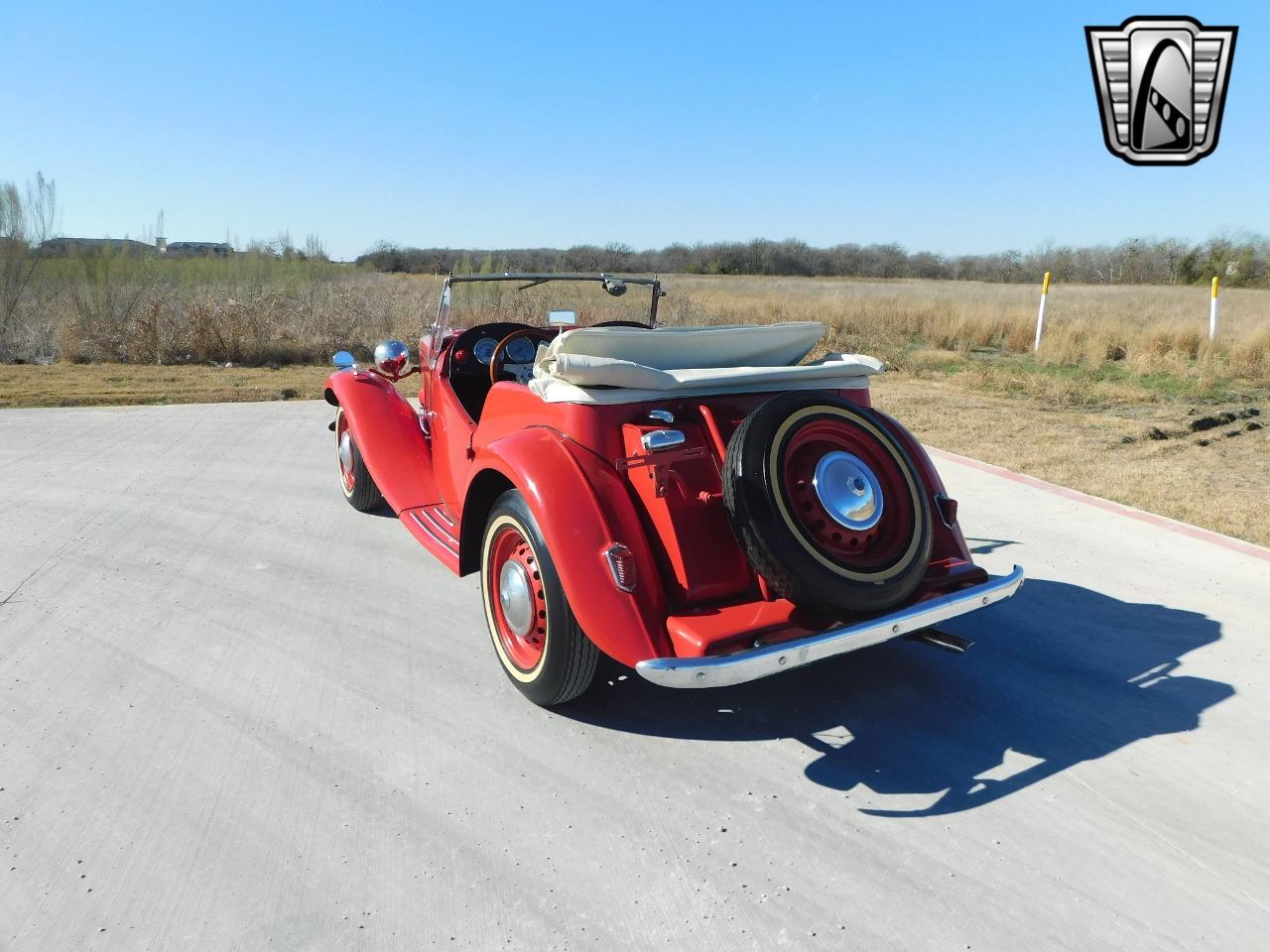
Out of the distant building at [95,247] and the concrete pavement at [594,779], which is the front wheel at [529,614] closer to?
the concrete pavement at [594,779]

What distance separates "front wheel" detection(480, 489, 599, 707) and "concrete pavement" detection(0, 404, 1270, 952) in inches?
6.5

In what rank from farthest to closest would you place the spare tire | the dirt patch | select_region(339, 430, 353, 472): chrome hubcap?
the dirt patch < select_region(339, 430, 353, 472): chrome hubcap < the spare tire

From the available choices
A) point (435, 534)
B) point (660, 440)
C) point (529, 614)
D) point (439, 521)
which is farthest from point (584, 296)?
point (529, 614)

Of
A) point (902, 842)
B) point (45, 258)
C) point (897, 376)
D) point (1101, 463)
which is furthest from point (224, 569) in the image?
point (45, 258)

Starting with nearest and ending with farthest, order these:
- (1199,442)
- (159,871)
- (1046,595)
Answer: (159,871)
(1046,595)
(1199,442)

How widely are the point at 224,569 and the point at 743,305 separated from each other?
1575cm

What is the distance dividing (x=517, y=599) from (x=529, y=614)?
8 centimetres

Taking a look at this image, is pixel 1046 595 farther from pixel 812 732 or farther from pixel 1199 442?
pixel 1199 442

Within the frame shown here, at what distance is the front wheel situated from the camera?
2.98 m

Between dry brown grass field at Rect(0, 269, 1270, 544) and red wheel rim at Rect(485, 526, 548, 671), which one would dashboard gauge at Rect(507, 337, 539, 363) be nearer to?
dry brown grass field at Rect(0, 269, 1270, 544)

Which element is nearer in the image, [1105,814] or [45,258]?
[1105,814]

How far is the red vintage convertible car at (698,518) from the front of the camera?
9.07ft

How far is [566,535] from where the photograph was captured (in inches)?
114

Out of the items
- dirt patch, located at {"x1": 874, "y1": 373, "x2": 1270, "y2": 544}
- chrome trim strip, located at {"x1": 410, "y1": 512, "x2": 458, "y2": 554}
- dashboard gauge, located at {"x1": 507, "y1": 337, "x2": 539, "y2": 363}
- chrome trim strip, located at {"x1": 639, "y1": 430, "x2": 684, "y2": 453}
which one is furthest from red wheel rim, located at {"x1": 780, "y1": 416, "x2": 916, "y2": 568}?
dirt patch, located at {"x1": 874, "y1": 373, "x2": 1270, "y2": 544}
